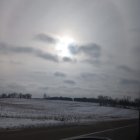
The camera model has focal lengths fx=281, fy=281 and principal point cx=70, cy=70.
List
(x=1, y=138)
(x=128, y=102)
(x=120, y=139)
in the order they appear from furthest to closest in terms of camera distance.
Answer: (x=128, y=102), (x=120, y=139), (x=1, y=138)

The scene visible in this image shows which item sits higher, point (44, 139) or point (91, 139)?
point (91, 139)

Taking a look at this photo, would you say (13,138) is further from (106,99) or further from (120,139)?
(106,99)

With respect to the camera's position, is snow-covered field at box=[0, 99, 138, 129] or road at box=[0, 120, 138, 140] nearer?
road at box=[0, 120, 138, 140]

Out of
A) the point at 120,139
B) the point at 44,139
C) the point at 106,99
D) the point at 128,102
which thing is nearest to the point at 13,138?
the point at 44,139

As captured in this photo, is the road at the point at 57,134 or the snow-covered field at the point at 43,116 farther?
the snow-covered field at the point at 43,116

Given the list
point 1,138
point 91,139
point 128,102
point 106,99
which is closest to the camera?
point 91,139

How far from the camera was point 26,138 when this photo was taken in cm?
1666

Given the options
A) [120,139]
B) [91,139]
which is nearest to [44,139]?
[120,139]

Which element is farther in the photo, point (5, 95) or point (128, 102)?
point (5, 95)

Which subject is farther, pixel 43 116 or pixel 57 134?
pixel 43 116

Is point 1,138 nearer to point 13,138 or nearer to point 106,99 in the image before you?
point 13,138

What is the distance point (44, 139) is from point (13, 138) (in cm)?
182

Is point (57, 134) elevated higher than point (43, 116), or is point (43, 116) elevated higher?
point (57, 134)

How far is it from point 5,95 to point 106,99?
71.2m
